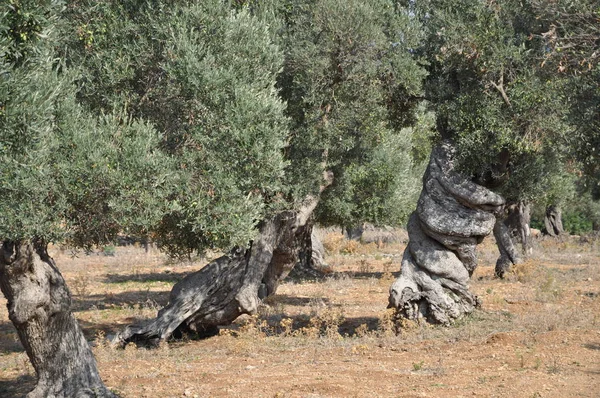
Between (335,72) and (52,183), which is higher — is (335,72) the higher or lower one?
the higher one

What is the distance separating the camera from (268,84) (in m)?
13.9

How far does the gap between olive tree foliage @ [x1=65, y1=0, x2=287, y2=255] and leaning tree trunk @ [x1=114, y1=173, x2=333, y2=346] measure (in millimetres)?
3226

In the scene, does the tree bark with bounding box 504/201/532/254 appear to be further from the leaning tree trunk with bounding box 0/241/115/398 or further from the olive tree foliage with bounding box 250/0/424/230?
the leaning tree trunk with bounding box 0/241/115/398

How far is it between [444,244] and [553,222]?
47.0m

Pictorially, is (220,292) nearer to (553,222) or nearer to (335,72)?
(335,72)

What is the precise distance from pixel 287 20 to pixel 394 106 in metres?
3.62

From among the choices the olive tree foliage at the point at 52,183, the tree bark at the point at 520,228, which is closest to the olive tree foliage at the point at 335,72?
the olive tree foliage at the point at 52,183

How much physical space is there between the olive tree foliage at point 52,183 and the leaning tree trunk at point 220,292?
172 inches

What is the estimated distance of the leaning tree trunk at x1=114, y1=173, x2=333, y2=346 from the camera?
1617 centimetres

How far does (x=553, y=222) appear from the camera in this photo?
60625 mm

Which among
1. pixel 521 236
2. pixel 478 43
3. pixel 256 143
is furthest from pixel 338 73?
pixel 521 236

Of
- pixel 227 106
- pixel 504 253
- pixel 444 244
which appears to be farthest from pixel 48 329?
pixel 504 253

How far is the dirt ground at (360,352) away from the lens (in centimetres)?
1171

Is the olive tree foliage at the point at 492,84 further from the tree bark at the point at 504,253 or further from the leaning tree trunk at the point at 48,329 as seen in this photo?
the tree bark at the point at 504,253
